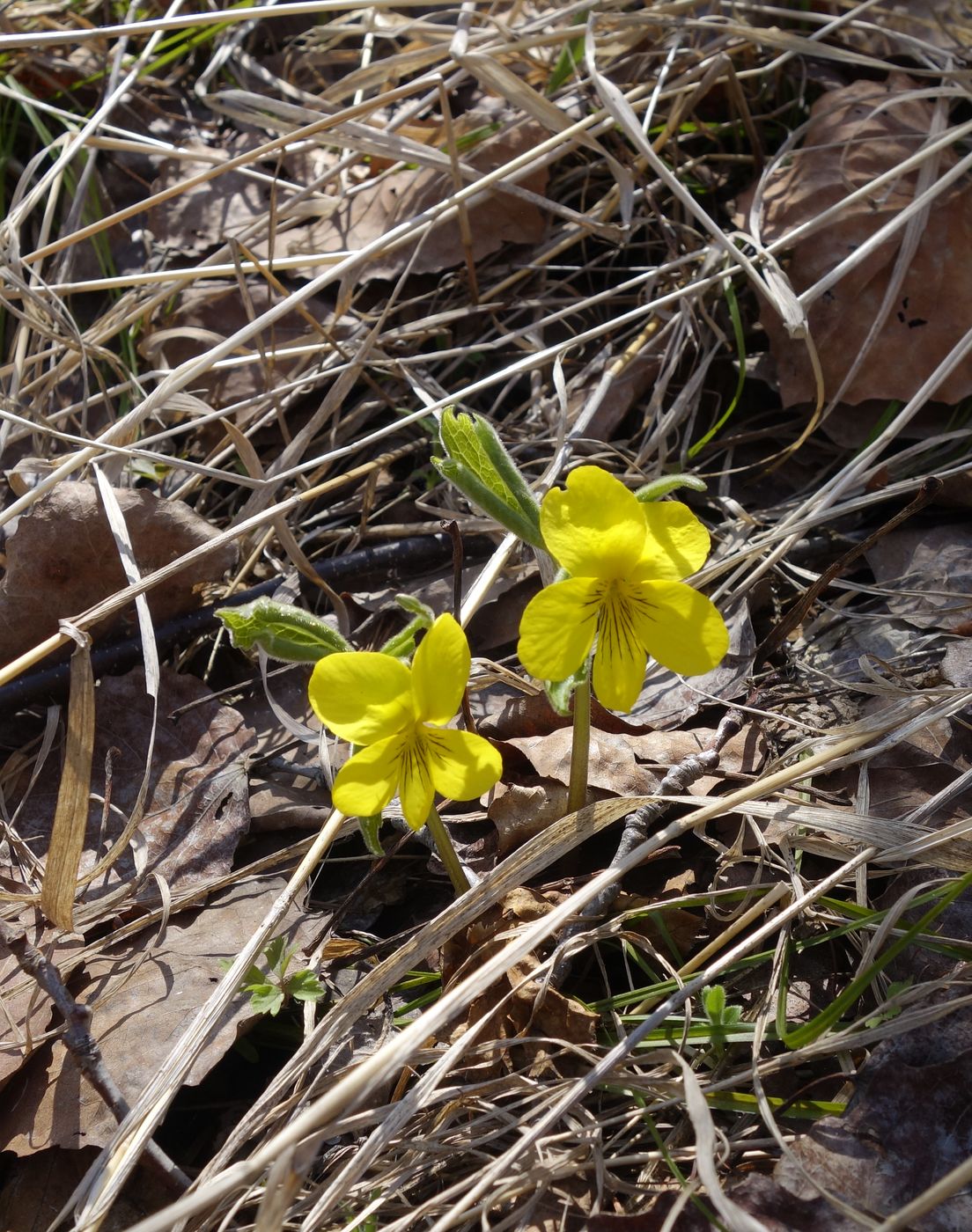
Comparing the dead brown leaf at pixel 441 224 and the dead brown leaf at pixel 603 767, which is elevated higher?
the dead brown leaf at pixel 441 224

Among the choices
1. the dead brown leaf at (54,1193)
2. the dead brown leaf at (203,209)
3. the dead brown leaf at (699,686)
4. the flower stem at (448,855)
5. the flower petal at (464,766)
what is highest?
the dead brown leaf at (203,209)

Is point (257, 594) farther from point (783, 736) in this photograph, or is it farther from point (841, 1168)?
point (841, 1168)

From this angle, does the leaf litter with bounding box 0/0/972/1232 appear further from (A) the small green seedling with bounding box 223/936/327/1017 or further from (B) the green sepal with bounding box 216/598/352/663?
(B) the green sepal with bounding box 216/598/352/663

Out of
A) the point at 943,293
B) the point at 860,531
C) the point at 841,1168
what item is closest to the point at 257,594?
the point at 860,531

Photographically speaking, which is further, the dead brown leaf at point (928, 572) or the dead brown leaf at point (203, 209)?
the dead brown leaf at point (203, 209)

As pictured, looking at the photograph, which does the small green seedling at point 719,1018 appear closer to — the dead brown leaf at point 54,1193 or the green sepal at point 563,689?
the green sepal at point 563,689

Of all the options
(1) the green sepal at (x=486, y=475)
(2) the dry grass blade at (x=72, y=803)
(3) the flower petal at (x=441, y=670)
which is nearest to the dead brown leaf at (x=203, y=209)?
(2) the dry grass blade at (x=72, y=803)

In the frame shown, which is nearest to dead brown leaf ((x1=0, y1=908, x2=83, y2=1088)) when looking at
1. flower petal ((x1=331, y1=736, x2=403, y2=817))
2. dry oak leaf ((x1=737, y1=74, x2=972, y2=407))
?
flower petal ((x1=331, y1=736, x2=403, y2=817))

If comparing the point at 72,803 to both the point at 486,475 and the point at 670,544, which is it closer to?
the point at 486,475
